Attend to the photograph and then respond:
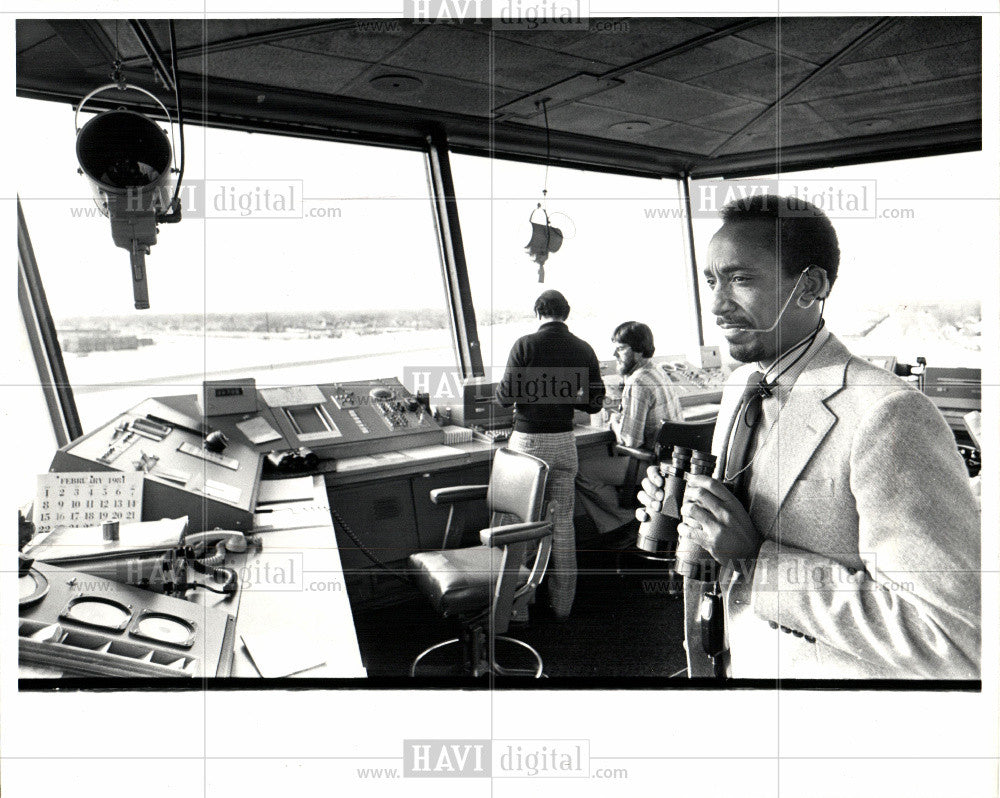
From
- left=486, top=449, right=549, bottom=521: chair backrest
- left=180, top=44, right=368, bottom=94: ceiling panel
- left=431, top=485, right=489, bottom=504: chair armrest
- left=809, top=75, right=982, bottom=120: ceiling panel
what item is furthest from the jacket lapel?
left=809, top=75, right=982, bottom=120: ceiling panel

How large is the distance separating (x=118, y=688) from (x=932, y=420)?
1666 mm

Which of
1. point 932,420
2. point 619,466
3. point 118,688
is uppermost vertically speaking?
point 932,420

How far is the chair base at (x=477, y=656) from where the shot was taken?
2832 mm

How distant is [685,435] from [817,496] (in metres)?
2.50

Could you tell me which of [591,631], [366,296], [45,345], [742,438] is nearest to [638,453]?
[591,631]

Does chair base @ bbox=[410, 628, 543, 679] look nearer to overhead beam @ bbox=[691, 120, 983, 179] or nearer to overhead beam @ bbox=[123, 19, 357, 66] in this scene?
overhead beam @ bbox=[123, 19, 357, 66]

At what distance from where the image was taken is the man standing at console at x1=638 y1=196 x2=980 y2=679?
3.51ft

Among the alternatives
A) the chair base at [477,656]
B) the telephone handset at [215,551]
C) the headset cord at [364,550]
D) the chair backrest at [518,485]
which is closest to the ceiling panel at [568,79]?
the telephone handset at [215,551]

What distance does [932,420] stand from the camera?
1078 millimetres

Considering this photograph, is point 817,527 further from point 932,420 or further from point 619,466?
point 619,466

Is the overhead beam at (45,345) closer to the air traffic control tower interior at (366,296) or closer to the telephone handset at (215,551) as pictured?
the air traffic control tower interior at (366,296)

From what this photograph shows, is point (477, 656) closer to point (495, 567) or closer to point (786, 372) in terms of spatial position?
point (495, 567)

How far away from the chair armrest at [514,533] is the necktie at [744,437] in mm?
1306
